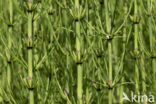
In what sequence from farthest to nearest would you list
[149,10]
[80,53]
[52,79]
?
[149,10] < [52,79] < [80,53]

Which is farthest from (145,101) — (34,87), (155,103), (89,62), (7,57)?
(7,57)

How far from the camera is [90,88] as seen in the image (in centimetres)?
262

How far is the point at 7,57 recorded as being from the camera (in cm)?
270

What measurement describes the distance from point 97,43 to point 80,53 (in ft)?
1.62

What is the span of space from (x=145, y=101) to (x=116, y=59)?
811mm

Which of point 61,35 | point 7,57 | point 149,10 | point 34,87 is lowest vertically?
point 34,87

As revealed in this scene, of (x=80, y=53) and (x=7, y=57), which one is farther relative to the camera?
(x=7, y=57)

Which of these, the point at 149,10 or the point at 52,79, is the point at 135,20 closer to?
the point at 149,10

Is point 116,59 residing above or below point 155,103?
above

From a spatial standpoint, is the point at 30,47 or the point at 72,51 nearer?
the point at 30,47

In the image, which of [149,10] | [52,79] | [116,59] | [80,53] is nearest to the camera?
[80,53]

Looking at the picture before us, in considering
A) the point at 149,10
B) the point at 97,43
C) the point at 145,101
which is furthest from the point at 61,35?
the point at 145,101

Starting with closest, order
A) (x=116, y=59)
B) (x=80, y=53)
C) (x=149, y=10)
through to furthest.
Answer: (x=80, y=53) < (x=149, y=10) < (x=116, y=59)

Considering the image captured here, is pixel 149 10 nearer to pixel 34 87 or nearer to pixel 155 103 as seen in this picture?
pixel 155 103
